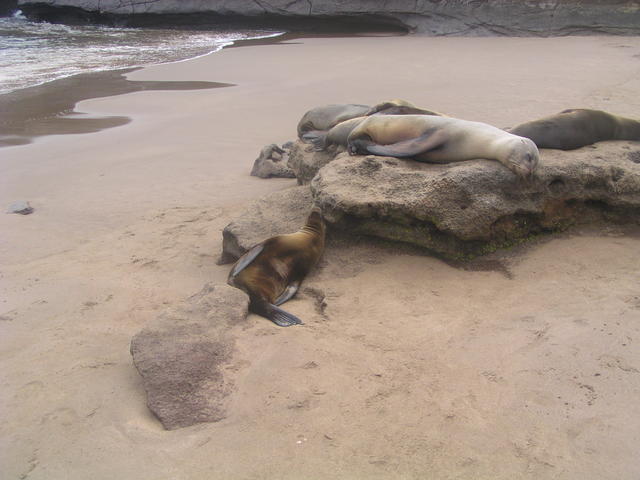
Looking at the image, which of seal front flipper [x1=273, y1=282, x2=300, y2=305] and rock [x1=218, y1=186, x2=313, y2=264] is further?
rock [x1=218, y1=186, x2=313, y2=264]

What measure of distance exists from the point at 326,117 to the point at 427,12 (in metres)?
10.7

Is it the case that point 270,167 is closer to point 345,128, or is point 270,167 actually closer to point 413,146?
point 345,128

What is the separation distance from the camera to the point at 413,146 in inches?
167

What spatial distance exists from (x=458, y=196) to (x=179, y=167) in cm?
341

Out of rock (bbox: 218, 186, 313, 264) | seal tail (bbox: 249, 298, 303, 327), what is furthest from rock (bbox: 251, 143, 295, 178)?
seal tail (bbox: 249, 298, 303, 327)

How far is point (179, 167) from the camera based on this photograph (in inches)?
247

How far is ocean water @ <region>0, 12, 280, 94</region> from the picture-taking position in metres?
12.0

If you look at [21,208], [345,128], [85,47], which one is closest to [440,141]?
[345,128]

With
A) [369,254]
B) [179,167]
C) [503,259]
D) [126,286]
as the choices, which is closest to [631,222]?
[503,259]

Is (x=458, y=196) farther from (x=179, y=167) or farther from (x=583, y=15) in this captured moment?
(x=583, y=15)

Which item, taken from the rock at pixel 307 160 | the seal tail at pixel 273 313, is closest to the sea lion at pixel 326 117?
the rock at pixel 307 160

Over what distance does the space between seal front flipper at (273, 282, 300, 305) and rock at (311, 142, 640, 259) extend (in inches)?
21.1

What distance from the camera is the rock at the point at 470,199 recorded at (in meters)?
3.70

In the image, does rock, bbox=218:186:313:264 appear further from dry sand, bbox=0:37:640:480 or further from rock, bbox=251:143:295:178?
rock, bbox=251:143:295:178
